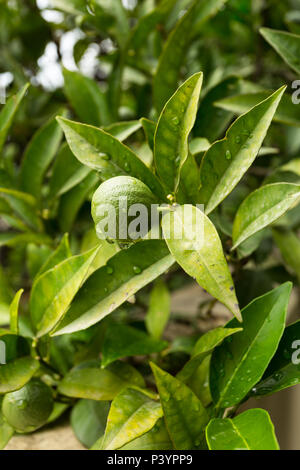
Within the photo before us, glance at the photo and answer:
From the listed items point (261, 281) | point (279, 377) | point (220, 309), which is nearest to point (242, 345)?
point (279, 377)

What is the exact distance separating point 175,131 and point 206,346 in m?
0.21

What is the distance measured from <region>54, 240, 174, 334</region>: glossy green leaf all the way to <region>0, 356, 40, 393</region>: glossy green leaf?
0.08m

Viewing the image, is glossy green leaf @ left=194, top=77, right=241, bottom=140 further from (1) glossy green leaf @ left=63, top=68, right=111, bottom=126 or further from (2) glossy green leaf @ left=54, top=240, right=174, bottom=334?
(2) glossy green leaf @ left=54, top=240, right=174, bottom=334

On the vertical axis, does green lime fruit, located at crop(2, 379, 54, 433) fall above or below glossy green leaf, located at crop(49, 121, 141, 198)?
below

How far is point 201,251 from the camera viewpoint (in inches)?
14.9

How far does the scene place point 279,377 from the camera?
1.52 feet

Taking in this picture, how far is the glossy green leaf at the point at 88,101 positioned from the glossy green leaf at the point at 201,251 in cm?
34

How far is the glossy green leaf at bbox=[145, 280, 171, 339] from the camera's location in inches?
25.8

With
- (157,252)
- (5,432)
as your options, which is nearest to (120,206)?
(157,252)

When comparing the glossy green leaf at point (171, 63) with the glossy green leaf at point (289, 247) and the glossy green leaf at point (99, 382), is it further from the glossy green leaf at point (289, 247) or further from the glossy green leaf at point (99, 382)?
the glossy green leaf at point (99, 382)

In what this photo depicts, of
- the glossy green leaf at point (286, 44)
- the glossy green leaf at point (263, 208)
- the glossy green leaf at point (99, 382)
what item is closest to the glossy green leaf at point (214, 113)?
the glossy green leaf at point (286, 44)

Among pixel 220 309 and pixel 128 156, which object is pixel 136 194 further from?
pixel 220 309

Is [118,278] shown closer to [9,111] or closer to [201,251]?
[201,251]

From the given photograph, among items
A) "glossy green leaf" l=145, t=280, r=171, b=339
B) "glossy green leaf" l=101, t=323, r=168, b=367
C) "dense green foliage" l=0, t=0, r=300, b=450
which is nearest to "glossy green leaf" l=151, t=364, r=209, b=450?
"dense green foliage" l=0, t=0, r=300, b=450
